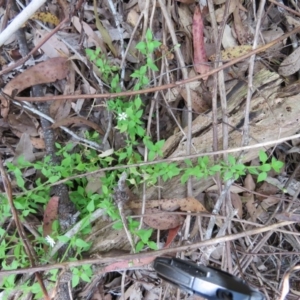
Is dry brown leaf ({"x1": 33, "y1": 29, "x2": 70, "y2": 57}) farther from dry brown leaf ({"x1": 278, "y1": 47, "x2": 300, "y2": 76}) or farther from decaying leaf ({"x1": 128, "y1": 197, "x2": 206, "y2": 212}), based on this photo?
dry brown leaf ({"x1": 278, "y1": 47, "x2": 300, "y2": 76})

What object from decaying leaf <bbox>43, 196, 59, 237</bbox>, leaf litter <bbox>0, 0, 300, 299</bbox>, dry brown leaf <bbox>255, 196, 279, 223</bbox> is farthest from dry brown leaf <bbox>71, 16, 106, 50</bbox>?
dry brown leaf <bbox>255, 196, 279, 223</bbox>

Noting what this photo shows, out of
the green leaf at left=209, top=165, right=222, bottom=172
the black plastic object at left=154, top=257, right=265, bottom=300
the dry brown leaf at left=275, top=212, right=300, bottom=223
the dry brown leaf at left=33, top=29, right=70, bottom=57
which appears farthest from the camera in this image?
the dry brown leaf at left=33, top=29, right=70, bottom=57

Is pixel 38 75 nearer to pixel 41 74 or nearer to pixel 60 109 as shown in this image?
pixel 41 74

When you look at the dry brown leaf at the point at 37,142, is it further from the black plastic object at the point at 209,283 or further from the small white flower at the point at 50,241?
Answer: the black plastic object at the point at 209,283

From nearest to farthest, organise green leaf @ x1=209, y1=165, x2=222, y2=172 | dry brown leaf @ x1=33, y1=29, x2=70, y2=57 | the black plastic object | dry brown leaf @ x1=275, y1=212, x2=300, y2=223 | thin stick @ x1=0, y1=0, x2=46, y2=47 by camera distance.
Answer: the black plastic object < thin stick @ x1=0, y1=0, x2=46, y2=47 < green leaf @ x1=209, y1=165, x2=222, y2=172 < dry brown leaf @ x1=275, y1=212, x2=300, y2=223 < dry brown leaf @ x1=33, y1=29, x2=70, y2=57

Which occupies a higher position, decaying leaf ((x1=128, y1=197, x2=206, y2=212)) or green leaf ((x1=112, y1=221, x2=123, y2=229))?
green leaf ((x1=112, y1=221, x2=123, y2=229))

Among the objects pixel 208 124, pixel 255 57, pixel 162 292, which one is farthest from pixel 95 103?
pixel 162 292

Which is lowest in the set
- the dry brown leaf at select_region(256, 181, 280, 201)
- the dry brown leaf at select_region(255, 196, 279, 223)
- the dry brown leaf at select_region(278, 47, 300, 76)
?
the dry brown leaf at select_region(255, 196, 279, 223)
